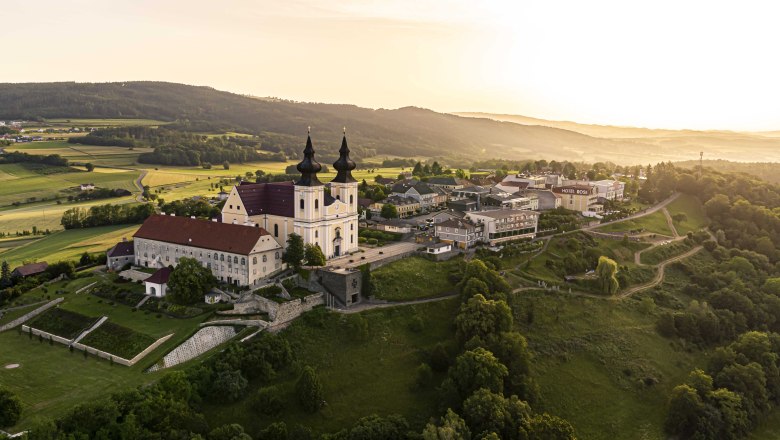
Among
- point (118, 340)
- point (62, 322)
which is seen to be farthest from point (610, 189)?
point (62, 322)

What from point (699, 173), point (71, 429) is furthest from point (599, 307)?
point (699, 173)

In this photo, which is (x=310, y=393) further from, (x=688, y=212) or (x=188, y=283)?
(x=688, y=212)

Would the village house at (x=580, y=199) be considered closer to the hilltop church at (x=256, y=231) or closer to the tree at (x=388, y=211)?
the tree at (x=388, y=211)

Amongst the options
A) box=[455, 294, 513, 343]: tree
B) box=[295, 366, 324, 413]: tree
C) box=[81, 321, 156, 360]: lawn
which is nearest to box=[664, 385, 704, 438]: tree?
box=[455, 294, 513, 343]: tree

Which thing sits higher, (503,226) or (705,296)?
(503,226)

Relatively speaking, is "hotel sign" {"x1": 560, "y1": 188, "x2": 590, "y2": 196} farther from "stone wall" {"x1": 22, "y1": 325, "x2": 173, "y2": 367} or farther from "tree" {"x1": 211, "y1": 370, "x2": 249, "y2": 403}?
"stone wall" {"x1": 22, "y1": 325, "x2": 173, "y2": 367}

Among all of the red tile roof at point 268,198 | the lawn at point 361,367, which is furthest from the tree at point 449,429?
the red tile roof at point 268,198

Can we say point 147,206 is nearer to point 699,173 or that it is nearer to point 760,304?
point 760,304
